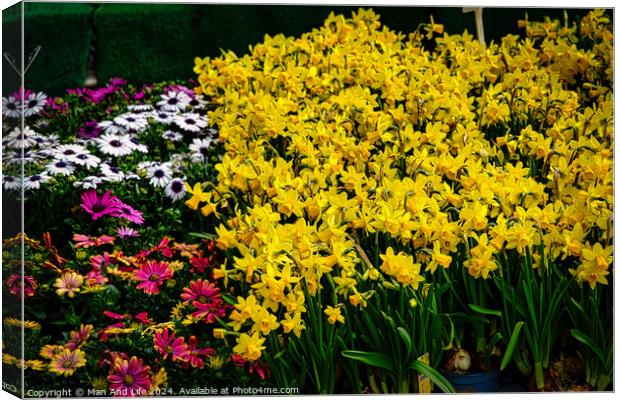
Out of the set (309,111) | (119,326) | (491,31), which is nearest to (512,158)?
(491,31)

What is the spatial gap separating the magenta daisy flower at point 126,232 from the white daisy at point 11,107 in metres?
0.49

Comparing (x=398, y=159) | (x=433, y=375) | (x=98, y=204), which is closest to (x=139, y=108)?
(x=98, y=204)

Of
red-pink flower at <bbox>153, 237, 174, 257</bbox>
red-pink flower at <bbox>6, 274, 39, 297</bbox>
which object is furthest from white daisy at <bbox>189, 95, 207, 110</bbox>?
red-pink flower at <bbox>6, 274, 39, 297</bbox>

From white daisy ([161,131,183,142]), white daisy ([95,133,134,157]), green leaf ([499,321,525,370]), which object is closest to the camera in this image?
green leaf ([499,321,525,370])

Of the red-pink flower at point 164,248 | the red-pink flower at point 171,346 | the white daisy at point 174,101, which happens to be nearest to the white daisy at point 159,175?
the red-pink flower at point 164,248

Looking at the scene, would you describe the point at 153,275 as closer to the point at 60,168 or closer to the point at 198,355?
the point at 198,355

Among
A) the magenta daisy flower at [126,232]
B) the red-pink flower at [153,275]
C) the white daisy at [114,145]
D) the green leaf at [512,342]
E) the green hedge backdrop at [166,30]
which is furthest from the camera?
the white daisy at [114,145]

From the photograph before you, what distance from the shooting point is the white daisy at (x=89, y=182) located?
306 cm

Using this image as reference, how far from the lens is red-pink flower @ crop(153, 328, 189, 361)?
282 cm

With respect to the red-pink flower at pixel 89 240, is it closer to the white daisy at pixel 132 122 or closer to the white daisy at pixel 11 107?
the white daisy at pixel 11 107

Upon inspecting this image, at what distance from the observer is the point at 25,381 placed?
2.84 meters

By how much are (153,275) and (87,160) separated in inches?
20.6

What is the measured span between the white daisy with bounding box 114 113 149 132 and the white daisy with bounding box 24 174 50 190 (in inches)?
18.7

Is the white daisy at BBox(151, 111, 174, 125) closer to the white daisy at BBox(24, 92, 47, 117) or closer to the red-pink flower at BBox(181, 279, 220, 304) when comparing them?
the white daisy at BBox(24, 92, 47, 117)
